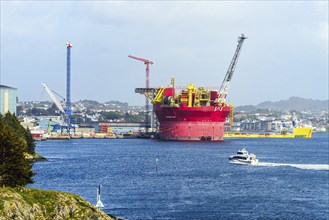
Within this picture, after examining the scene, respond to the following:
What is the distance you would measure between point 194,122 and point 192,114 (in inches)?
78.5

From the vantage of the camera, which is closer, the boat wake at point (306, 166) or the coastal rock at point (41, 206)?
the coastal rock at point (41, 206)

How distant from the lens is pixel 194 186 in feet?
194

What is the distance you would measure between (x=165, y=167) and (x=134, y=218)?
3546 centimetres

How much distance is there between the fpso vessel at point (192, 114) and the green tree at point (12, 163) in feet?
341

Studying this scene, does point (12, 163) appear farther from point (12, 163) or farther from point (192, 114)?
point (192, 114)

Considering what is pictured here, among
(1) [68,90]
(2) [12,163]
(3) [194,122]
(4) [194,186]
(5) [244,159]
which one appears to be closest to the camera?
(2) [12,163]

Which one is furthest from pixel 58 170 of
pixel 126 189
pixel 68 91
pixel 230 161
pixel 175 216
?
pixel 68 91

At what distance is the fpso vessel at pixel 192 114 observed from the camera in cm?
13962

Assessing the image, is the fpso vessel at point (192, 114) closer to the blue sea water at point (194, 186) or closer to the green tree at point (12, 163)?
the blue sea water at point (194, 186)

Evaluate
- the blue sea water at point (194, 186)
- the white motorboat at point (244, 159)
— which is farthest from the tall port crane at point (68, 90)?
the white motorboat at point (244, 159)

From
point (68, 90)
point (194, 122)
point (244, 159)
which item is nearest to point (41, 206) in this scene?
point (244, 159)

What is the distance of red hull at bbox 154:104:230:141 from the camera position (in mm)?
139125

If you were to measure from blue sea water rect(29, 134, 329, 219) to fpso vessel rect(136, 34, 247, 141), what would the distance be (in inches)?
1936

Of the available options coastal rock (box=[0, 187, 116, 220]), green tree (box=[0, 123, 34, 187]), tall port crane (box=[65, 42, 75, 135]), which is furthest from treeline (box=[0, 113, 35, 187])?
tall port crane (box=[65, 42, 75, 135])
